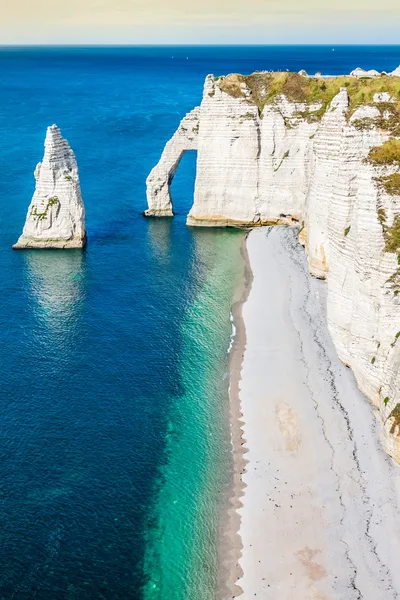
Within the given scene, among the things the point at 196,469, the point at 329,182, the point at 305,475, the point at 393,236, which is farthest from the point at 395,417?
the point at 329,182

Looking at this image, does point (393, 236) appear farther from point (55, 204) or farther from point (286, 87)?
point (55, 204)

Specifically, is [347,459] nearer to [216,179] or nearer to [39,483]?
[39,483]

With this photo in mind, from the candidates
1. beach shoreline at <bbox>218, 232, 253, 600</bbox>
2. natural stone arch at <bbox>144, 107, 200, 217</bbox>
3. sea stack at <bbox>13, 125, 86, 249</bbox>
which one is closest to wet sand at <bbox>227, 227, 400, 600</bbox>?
beach shoreline at <bbox>218, 232, 253, 600</bbox>

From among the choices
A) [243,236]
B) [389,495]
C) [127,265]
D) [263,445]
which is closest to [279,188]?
[243,236]

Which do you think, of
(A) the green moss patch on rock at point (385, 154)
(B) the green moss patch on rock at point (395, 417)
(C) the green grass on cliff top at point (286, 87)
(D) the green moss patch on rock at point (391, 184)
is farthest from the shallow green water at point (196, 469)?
(C) the green grass on cliff top at point (286, 87)

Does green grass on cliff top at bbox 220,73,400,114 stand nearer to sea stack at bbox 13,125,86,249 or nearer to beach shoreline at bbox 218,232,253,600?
sea stack at bbox 13,125,86,249
